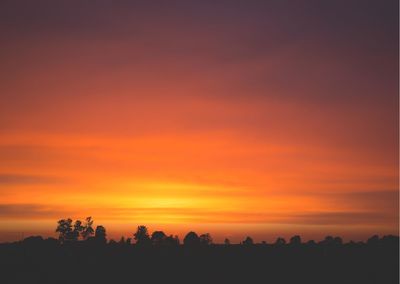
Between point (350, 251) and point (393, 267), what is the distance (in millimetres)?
16322

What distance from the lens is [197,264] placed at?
93.5 meters

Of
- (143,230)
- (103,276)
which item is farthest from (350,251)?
(143,230)

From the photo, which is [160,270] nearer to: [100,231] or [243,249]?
[243,249]

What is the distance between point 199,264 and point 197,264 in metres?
0.37

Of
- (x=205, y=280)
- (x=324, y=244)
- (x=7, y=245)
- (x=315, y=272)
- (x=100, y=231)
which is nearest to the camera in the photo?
(x=205, y=280)

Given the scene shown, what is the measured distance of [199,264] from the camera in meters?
93.6

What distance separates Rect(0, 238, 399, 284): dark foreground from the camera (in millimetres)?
83000

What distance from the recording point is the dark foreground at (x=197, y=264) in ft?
272

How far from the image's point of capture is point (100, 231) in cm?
17850

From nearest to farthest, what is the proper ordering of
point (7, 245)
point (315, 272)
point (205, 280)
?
point (205, 280)
point (315, 272)
point (7, 245)

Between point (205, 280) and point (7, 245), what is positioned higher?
point (7, 245)

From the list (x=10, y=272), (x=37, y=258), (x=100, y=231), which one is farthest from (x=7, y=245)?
(x=100, y=231)

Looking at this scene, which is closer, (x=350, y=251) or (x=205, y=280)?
(x=205, y=280)

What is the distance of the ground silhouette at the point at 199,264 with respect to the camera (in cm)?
8312
